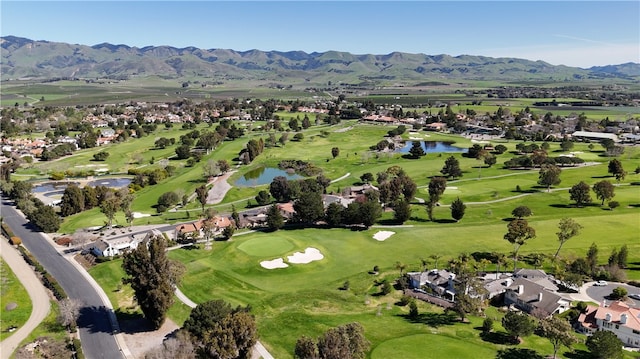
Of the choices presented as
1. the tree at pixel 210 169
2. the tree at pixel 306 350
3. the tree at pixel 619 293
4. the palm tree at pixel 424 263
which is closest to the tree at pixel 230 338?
the tree at pixel 306 350

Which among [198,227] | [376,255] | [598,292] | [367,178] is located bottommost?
[598,292]

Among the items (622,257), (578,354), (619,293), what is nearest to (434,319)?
(578,354)

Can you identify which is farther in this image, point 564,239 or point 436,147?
point 436,147

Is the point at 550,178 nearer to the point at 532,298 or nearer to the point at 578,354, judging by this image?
the point at 532,298

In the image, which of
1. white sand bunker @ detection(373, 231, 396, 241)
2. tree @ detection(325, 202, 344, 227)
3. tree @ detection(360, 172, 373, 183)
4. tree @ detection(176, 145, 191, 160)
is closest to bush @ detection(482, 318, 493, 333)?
white sand bunker @ detection(373, 231, 396, 241)

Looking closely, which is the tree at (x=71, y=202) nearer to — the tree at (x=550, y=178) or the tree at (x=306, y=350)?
the tree at (x=306, y=350)

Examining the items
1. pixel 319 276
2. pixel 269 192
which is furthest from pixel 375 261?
pixel 269 192

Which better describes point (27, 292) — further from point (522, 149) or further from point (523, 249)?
point (522, 149)
